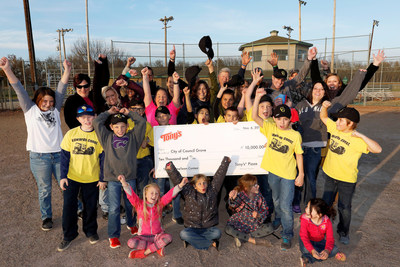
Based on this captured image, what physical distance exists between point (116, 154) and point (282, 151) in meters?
2.60

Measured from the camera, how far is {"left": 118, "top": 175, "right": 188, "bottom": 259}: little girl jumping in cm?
397

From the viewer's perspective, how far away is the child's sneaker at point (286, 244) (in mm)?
4035

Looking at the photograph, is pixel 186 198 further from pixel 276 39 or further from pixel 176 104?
pixel 276 39

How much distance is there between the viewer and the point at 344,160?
4027mm

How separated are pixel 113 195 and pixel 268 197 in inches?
111

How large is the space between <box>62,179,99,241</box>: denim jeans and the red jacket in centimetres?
324

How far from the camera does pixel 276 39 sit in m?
40.7

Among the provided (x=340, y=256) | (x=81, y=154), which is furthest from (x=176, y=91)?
(x=340, y=256)

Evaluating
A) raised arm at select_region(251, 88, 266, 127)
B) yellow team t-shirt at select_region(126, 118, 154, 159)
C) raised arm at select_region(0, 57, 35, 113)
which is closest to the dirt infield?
yellow team t-shirt at select_region(126, 118, 154, 159)

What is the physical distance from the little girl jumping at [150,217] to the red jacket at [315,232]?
1879 millimetres

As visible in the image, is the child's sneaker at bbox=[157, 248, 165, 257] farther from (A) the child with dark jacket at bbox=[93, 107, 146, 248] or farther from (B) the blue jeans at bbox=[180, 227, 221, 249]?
(A) the child with dark jacket at bbox=[93, 107, 146, 248]

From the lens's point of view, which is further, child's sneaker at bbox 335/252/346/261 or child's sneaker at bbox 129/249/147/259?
child's sneaker at bbox 129/249/147/259

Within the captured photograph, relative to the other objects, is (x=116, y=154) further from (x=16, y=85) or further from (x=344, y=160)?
(x=344, y=160)

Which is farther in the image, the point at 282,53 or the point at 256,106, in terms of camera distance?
the point at 282,53
